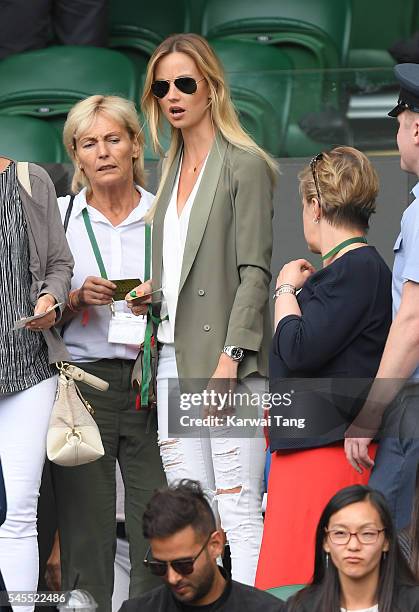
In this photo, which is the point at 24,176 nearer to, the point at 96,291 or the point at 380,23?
the point at 96,291

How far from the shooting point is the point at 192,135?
5.17m

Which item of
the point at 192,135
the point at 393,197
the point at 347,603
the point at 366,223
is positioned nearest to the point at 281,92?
the point at 393,197

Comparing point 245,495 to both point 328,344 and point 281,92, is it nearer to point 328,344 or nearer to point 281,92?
point 328,344

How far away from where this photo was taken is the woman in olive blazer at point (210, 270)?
4871 mm

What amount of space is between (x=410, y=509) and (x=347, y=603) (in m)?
0.48

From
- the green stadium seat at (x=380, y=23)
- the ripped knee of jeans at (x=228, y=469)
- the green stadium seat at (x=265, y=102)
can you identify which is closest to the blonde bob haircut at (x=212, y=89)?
the ripped knee of jeans at (x=228, y=469)

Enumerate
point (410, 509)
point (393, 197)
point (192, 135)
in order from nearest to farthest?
point (410, 509) → point (192, 135) → point (393, 197)

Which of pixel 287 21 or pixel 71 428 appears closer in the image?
pixel 71 428

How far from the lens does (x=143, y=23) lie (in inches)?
348

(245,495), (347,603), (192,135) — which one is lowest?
(347,603)

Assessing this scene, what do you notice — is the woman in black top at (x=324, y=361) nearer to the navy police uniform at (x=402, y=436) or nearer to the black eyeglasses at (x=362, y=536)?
the navy police uniform at (x=402, y=436)

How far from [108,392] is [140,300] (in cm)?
35

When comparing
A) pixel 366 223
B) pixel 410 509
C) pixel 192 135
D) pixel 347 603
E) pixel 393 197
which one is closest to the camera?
pixel 347 603

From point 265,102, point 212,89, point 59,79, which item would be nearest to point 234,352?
point 212,89
